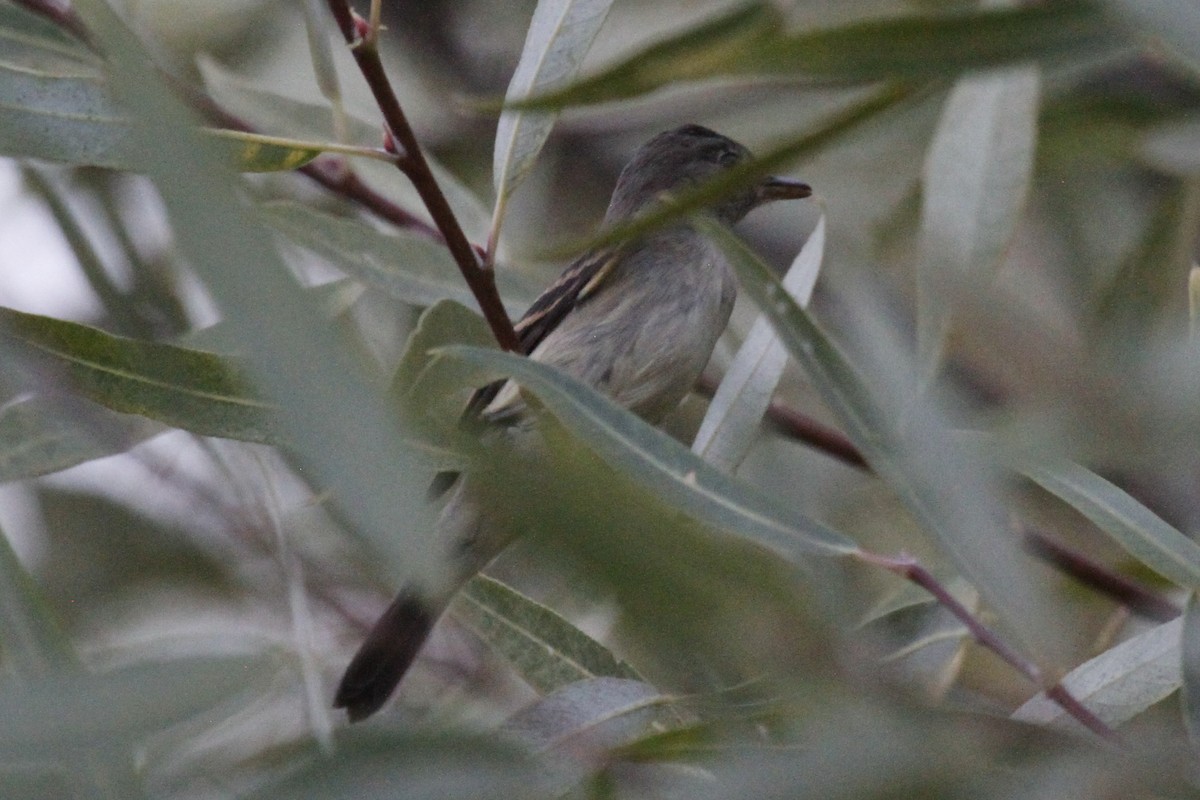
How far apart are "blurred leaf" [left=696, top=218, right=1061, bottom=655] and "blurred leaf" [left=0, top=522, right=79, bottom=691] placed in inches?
31.8

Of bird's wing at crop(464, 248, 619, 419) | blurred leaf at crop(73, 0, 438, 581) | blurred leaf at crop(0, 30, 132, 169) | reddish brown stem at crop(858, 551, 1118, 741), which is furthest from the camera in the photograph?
bird's wing at crop(464, 248, 619, 419)

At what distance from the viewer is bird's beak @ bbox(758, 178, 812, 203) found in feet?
10.7

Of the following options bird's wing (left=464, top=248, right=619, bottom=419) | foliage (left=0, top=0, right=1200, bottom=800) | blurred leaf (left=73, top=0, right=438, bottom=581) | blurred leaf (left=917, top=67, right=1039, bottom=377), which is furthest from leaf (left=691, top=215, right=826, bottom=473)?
blurred leaf (left=73, top=0, right=438, bottom=581)

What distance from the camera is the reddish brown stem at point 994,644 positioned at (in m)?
1.65

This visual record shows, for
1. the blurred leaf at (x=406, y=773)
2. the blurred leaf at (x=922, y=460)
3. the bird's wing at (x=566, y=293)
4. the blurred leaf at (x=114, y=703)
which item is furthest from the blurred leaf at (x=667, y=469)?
the bird's wing at (x=566, y=293)

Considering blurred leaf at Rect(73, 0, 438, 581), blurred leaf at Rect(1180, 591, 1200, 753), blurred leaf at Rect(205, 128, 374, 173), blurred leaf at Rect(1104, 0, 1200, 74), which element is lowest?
blurred leaf at Rect(1180, 591, 1200, 753)

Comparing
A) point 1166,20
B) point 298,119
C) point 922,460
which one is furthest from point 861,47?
point 298,119

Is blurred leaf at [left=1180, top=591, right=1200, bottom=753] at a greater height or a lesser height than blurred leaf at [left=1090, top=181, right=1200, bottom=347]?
greater

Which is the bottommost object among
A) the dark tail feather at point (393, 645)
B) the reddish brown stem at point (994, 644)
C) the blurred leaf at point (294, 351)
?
the dark tail feather at point (393, 645)

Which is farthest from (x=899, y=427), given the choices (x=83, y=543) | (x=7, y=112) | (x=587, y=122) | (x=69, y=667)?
(x=587, y=122)

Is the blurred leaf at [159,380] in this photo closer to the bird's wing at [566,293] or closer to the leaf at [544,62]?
the leaf at [544,62]

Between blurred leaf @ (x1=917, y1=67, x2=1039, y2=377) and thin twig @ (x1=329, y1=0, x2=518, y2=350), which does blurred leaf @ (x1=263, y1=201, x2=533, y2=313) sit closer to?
thin twig @ (x1=329, y1=0, x2=518, y2=350)

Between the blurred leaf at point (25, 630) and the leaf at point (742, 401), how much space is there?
1.10 meters

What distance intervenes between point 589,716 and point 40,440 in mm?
1032
